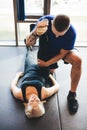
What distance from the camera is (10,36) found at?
341 cm

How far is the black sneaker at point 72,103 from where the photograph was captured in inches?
82.1

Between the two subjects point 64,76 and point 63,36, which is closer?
point 63,36

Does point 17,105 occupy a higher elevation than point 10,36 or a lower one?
lower

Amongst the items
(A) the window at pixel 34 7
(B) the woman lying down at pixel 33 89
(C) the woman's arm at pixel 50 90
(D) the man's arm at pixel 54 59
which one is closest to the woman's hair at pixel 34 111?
(B) the woman lying down at pixel 33 89

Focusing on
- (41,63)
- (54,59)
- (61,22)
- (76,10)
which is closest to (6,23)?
(76,10)

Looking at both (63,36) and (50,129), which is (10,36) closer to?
(63,36)

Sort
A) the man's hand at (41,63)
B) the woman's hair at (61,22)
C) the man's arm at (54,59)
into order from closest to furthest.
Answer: the woman's hair at (61,22), the man's arm at (54,59), the man's hand at (41,63)

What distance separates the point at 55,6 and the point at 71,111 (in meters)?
1.69

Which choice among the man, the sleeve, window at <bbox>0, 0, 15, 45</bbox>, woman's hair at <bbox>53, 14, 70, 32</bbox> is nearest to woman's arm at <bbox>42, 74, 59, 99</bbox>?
the man

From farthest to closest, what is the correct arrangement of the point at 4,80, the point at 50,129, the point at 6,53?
1. the point at 6,53
2. the point at 4,80
3. the point at 50,129

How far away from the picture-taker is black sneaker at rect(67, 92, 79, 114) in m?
2.09

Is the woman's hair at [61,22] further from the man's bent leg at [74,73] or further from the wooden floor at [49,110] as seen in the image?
the wooden floor at [49,110]

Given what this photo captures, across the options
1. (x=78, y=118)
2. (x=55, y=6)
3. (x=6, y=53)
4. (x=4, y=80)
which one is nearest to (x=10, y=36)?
(x=6, y=53)

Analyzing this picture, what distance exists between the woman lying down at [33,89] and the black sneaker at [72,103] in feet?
0.62
